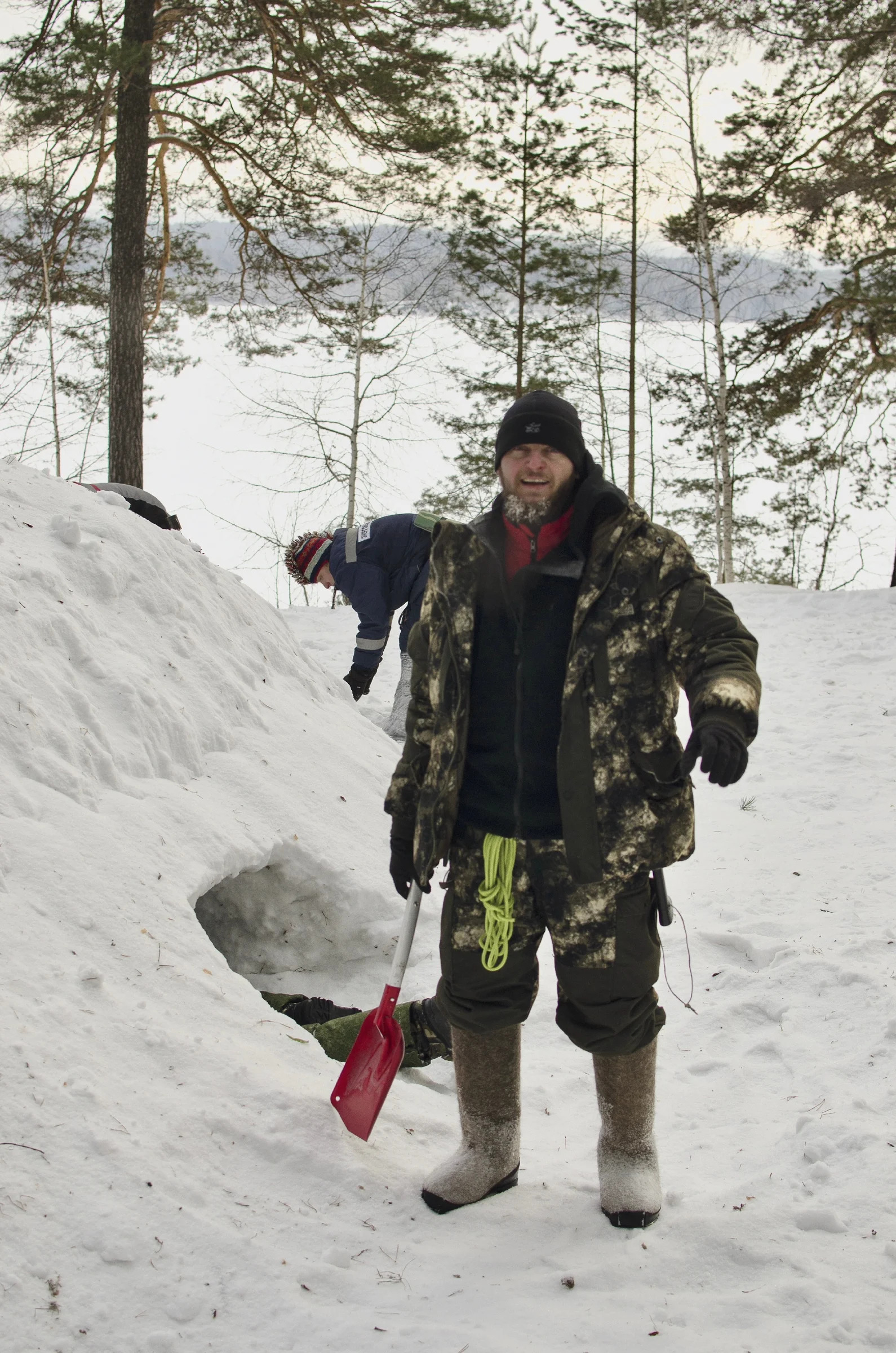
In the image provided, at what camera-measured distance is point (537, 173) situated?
1756cm

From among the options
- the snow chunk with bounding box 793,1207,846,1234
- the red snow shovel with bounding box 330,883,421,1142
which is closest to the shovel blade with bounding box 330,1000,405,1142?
the red snow shovel with bounding box 330,883,421,1142

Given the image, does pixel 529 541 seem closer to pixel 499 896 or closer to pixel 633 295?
pixel 499 896

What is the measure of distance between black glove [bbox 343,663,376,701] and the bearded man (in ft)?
12.8

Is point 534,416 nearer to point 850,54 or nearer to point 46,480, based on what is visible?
point 46,480

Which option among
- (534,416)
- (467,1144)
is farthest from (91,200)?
(467,1144)

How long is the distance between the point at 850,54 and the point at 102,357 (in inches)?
438

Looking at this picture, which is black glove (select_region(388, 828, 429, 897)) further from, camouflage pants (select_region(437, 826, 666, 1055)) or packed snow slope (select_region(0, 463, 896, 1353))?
packed snow slope (select_region(0, 463, 896, 1353))

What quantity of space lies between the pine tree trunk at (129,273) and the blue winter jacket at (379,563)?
13.5 feet

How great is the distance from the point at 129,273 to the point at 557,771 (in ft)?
29.5

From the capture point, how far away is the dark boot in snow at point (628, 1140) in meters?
2.47

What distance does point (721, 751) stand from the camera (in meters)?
2.00

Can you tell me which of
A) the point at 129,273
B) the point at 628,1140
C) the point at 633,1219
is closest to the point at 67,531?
the point at 628,1140

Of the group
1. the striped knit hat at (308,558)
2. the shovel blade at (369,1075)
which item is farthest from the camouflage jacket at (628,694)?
the striped knit hat at (308,558)

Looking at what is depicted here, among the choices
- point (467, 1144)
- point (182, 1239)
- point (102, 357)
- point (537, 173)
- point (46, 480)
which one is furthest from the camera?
point (537, 173)
